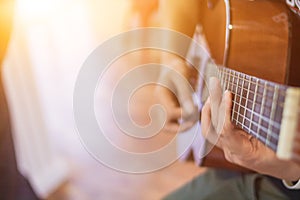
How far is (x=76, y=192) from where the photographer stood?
92 cm

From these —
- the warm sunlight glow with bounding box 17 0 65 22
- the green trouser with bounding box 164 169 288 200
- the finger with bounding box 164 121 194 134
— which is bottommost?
the green trouser with bounding box 164 169 288 200

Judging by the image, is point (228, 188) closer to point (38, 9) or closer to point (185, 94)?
point (185, 94)

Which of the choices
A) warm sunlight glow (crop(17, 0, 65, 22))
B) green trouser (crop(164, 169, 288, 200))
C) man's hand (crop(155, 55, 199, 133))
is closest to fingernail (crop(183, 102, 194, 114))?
man's hand (crop(155, 55, 199, 133))

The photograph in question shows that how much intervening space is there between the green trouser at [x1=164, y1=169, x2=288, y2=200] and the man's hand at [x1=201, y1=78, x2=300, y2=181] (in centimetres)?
3

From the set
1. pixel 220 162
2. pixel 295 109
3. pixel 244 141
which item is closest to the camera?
pixel 295 109

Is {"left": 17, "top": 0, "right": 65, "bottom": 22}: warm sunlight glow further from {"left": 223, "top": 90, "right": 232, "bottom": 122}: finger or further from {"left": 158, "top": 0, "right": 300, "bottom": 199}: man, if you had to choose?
{"left": 223, "top": 90, "right": 232, "bottom": 122}: finger

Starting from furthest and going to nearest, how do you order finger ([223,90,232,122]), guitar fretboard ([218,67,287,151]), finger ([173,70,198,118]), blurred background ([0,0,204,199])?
blurred background ([0,0,204,199]) → finger ([173,70,198,118]) → finger ([223,90,232,122]) → guitar fretboard ([218,67,287,151])

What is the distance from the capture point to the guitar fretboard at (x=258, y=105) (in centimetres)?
31

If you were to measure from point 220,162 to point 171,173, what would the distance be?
0.38 metres

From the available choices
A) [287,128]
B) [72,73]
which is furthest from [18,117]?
[287,128]

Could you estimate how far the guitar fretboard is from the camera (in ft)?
1.01

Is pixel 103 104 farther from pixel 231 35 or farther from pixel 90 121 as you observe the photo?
pixel 231 35

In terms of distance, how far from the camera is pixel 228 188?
0.56 metres

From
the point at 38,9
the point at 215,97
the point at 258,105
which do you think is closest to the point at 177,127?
the point at 215,97
